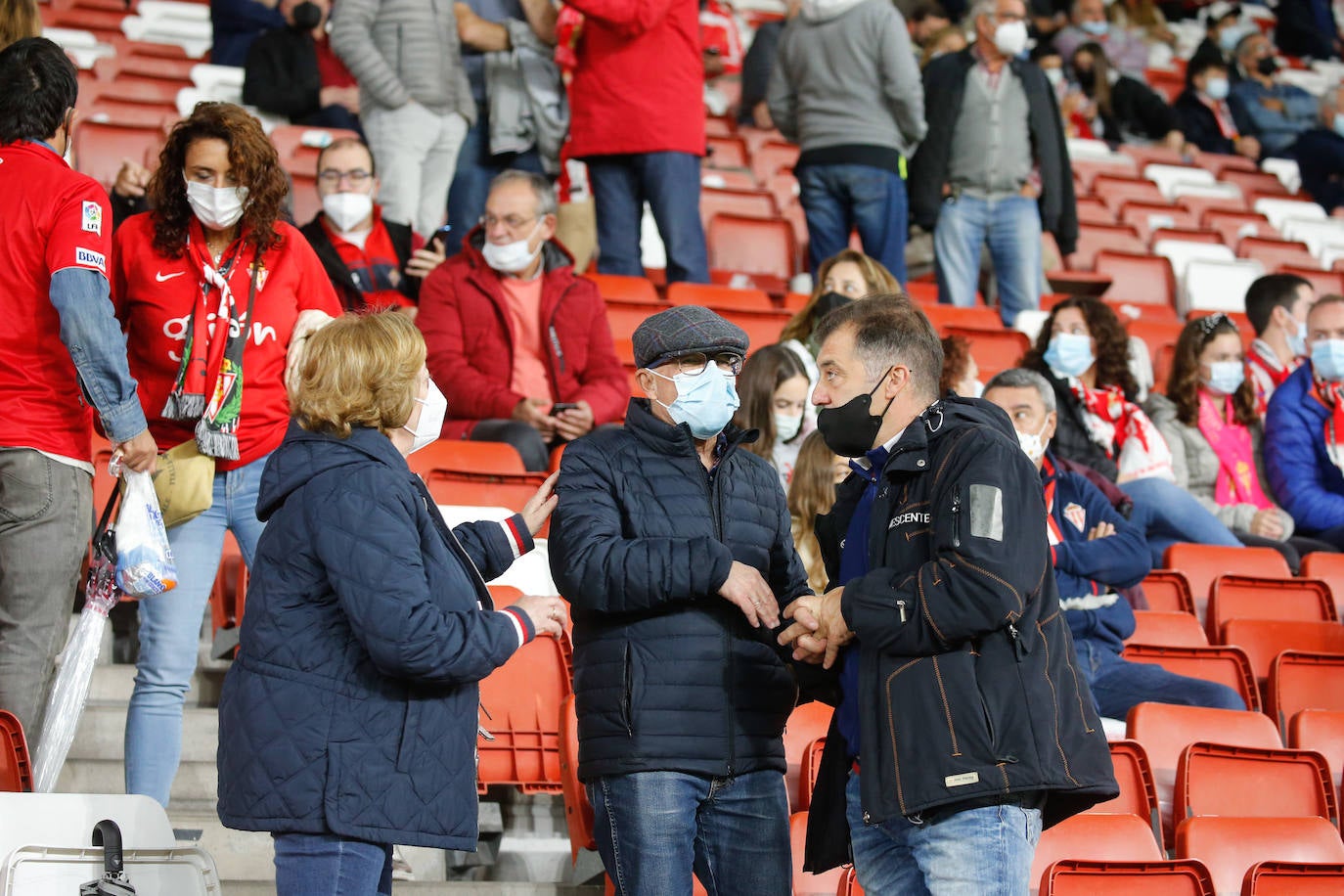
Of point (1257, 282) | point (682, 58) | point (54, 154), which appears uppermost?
point (682, 58)

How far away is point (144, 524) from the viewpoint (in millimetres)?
3373

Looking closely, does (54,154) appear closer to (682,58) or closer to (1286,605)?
(682,58)

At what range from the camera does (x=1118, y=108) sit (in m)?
13.4

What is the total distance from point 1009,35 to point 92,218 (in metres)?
5.37

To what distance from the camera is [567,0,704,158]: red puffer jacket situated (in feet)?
21.7

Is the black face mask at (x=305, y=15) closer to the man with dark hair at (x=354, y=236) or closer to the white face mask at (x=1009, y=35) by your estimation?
the man with dark hair at (x=354, y=236)

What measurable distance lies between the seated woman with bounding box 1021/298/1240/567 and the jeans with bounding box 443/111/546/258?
2.58 meters

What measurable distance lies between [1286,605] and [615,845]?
11.5 ft

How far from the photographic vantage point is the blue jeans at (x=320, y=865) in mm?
2537

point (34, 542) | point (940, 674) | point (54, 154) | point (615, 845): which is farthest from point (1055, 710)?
point (54, 154)

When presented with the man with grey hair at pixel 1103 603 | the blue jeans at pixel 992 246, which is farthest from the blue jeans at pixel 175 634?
the blue jeans at pixel 992 246

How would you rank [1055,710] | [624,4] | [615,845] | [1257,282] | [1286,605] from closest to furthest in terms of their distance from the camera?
[1055,710]
[615,845]
[1286,605]
[624,4]
[1257,282]

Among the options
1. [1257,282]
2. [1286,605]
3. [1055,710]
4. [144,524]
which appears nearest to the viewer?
[1055,710]

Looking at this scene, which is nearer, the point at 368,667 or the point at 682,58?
the point at 368,667
